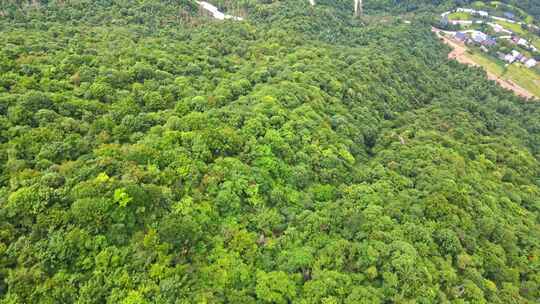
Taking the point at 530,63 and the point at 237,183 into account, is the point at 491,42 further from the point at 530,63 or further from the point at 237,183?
the point at 237,183

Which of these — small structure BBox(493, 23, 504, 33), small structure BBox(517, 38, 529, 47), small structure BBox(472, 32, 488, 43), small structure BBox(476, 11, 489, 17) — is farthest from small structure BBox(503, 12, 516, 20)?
small structure BBox(472, 32, 488, 43)

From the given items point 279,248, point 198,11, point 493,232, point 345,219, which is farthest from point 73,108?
point 198,11

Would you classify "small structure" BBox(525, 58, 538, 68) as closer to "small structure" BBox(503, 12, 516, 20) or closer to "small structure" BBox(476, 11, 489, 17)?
"small structure" BBox(476, 11, 489, 17)

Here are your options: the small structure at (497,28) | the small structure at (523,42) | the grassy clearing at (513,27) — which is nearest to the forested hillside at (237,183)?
the small structure at (523,42)

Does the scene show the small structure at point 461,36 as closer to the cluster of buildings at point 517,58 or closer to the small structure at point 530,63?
the cluster of buildings at point 517,58

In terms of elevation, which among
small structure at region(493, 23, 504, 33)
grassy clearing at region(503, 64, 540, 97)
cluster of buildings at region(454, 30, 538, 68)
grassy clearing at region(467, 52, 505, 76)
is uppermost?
small structure at region(493, 23, 504, 33)

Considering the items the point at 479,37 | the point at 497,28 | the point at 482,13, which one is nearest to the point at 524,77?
the point at 479,37
